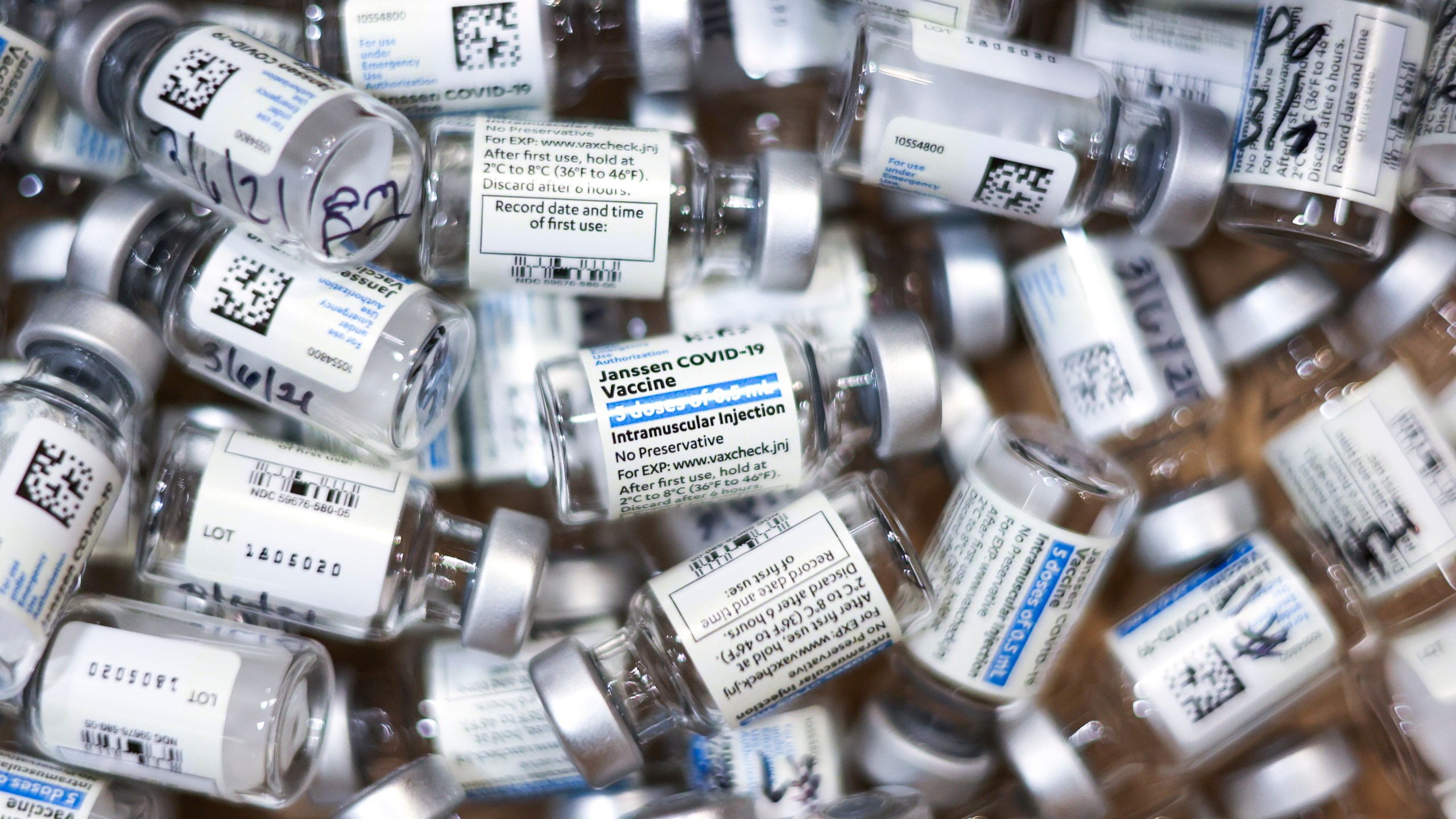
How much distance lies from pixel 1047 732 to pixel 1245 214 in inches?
26.1

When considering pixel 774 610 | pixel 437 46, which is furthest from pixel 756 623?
pixel 437 46

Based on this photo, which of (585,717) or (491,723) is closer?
(585,717)

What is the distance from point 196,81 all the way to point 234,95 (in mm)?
52

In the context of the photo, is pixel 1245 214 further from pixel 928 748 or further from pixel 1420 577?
pixel 928 748

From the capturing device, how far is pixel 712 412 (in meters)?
1.09

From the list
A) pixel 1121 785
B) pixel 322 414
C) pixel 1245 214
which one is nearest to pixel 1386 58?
pixel 1245 214

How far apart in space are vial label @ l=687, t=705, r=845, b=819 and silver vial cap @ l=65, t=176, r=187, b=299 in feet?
2.75

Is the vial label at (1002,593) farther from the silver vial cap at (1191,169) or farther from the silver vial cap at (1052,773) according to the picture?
the silver vial cap at (1191,169)

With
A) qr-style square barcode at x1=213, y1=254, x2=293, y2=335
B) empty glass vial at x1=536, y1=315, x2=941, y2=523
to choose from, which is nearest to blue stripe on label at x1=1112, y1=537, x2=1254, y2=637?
empty glass vial at x1=536, y1=315, x2=941, y2=523

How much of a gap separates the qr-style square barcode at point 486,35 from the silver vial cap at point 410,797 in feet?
2.58

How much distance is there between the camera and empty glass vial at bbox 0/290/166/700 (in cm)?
98

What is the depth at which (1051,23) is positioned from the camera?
1417 mm

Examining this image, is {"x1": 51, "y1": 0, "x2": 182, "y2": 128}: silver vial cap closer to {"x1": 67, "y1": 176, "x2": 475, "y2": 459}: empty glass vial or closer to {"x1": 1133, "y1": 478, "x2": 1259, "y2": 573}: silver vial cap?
{"x1": 67, "y1": 176, "x2": 475, "y2": 459}: empty glass vial

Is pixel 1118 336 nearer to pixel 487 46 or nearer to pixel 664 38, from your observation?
pixel 664 38
